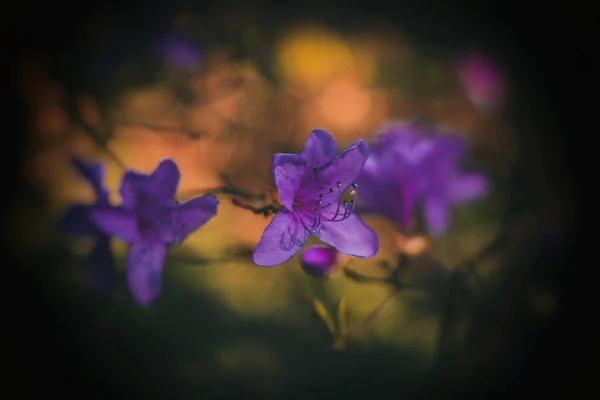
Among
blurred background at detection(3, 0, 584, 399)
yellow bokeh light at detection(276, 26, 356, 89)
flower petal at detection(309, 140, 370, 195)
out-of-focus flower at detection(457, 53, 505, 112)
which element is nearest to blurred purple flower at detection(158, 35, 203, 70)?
blurred background at detection(3, 0, 584, 399)

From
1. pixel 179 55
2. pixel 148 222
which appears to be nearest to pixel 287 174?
pixel 148 222

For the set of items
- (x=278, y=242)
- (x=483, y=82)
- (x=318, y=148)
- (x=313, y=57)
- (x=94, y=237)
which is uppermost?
(x=313, y=57)

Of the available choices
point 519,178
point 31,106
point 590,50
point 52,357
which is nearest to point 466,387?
point 519,178

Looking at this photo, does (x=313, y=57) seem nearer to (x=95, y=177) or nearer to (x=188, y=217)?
(x=95, y=177)

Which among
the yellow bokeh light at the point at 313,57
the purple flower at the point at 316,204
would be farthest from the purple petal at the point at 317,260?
the yellow bokeh light at the point at 313,57

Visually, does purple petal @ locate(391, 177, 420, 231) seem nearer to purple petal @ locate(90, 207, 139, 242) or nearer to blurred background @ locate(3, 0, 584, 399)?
blurred background @ locate(3, 0, 584, 399)

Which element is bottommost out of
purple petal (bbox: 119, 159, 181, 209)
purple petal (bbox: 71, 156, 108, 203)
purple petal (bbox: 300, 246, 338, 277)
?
purple petal (bbox: 300, 246, 338, 277)

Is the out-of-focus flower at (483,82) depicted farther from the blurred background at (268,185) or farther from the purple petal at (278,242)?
the purple petal at (278,242)
